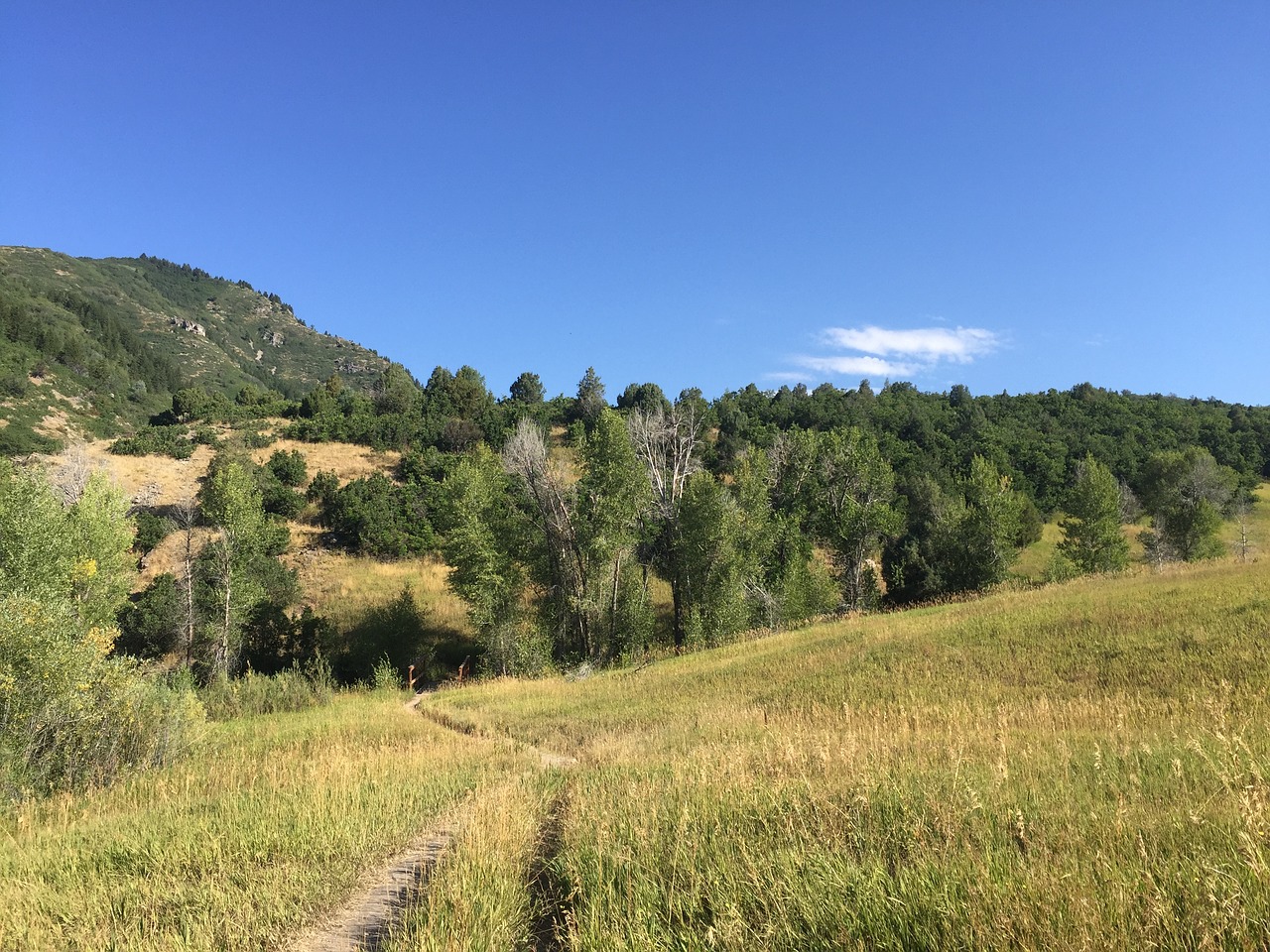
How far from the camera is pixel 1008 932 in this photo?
312 cm

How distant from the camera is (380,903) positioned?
5422 mm

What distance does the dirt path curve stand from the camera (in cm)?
480

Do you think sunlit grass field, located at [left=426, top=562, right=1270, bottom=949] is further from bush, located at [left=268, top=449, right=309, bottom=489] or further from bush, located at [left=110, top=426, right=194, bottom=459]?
bush, located at [left=110, top=426, right=194, bottom=459]

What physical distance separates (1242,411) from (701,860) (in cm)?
11889

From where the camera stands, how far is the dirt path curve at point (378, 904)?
15.8ft

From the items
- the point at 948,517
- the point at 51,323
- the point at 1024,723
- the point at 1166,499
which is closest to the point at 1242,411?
the point at 1166,499

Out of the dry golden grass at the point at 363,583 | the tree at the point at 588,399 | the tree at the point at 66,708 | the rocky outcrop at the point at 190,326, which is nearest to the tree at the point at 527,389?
the tree at the point at 588,399

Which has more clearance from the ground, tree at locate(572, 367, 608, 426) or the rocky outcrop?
the rocky outcrop

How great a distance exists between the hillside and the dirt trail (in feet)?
230

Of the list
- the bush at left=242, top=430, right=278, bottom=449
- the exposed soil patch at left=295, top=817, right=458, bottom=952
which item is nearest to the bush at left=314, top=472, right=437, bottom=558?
the bush at left=242, top=430, right=278, bottom=449

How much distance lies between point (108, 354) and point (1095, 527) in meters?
137

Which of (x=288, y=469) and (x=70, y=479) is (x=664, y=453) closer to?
(x=70, y=479)

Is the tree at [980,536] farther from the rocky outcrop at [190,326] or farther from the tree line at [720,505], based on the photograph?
the rocky outcrop at [190,326]

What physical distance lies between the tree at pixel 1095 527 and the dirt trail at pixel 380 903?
2026 inches
